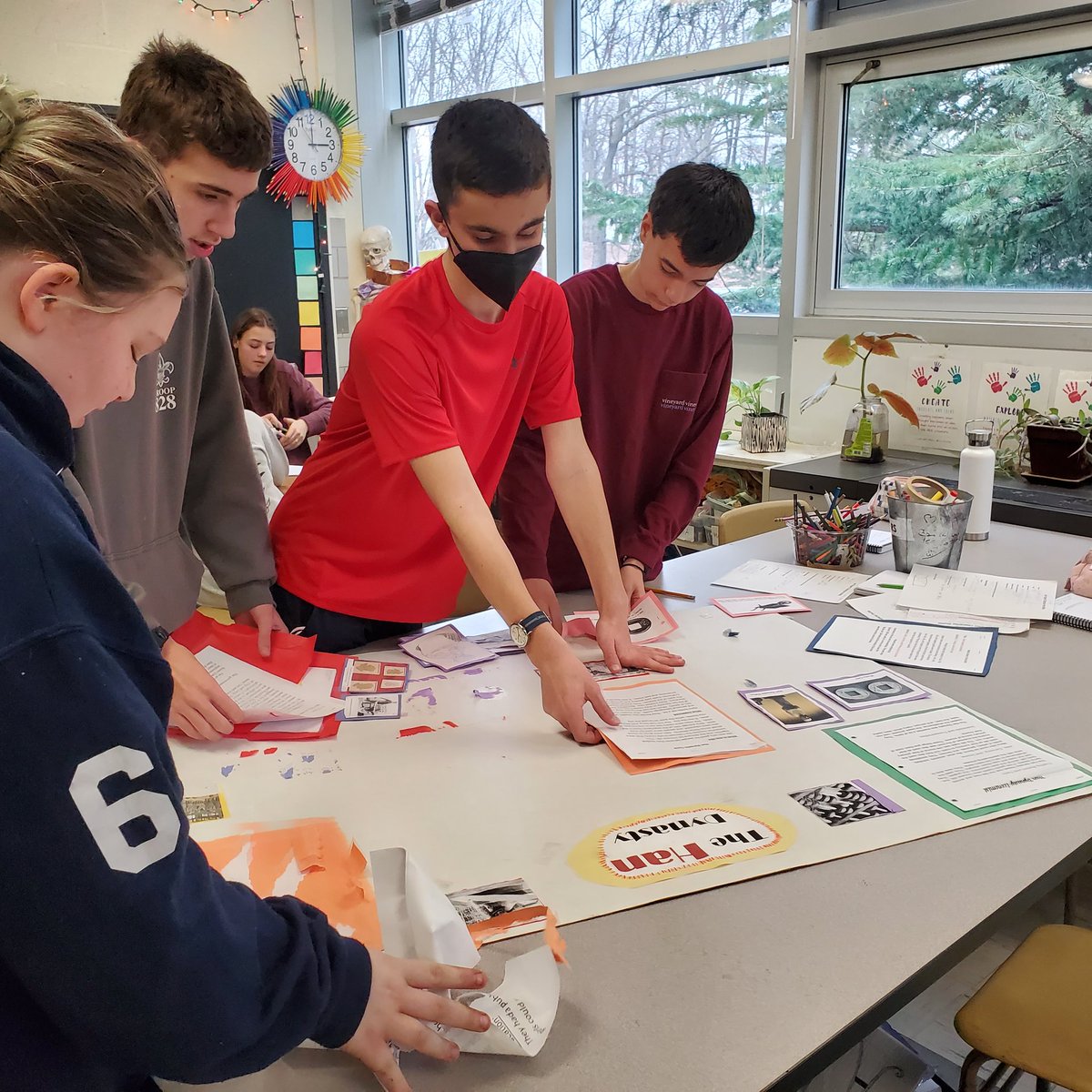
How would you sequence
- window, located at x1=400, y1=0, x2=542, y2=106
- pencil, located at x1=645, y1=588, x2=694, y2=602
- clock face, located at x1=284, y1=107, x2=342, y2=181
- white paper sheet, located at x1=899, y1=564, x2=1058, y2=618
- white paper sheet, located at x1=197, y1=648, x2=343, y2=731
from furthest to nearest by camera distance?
1. clock face, located at x1=284, y1=107, x2=342, y2=181
2. window, located at x1=400, y1=0, x2=542, y2=106
3. pencil, located at x1=645, y1=588, x2=694, y2=602
4. white paper sheet, located at x1=899, y1=564, x2=1058, y2=618
5. white paper sheet, located at x1=197, y1=648, x2=343, y2=731

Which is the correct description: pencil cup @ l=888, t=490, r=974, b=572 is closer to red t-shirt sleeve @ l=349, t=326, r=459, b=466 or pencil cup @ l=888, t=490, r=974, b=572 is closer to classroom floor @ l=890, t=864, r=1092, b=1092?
classroom floor @ l=890, t=864, r=1092, b=1092

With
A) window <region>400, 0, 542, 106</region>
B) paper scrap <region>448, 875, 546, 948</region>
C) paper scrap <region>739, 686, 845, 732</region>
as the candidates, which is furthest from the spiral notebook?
window <region>400, 0, 542, 106</region>

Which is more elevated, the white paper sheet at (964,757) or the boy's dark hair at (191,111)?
the boy's dark hair at (191,111)

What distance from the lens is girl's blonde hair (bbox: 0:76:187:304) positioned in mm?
561

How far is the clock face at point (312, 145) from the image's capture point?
4918 mm

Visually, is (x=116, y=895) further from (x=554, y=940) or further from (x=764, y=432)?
(x=764, y=432)

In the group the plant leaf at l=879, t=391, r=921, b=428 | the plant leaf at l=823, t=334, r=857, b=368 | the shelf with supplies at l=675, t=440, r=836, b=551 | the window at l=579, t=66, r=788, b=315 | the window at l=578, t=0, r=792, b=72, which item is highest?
the window at l=578, t=0, r=792, b=72

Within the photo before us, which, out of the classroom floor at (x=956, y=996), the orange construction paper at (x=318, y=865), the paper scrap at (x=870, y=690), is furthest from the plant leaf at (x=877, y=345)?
the orange construction paper at (x=318, y=865)

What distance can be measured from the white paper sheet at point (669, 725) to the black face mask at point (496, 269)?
60 centimetres

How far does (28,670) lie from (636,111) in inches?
171

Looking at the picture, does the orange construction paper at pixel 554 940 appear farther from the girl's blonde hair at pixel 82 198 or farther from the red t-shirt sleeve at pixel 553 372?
the red t-shirt sleeve at pixel 553 372

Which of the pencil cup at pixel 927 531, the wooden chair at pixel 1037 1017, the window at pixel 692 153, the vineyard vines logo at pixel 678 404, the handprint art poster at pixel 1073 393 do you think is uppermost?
the window at pixel 692 153

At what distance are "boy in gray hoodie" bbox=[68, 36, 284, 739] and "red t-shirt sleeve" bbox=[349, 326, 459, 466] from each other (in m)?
0.25

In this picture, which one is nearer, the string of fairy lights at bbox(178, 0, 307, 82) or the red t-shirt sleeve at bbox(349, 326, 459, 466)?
the red t-shirt sleeve at bbox(349, 326, 459, 466)
